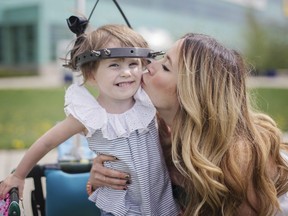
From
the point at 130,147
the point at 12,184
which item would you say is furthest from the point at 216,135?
the point at 12,184

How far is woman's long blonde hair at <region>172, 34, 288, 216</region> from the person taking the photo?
73.5 inches

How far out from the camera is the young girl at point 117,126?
1.99m

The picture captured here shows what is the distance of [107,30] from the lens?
2045 mm

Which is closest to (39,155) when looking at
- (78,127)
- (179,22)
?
(78,127)

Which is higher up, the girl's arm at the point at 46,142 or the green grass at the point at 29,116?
the girl's arm at the point at 46,142

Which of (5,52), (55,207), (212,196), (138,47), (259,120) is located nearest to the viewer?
(212,196)

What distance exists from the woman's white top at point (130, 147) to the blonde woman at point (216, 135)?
0.26 feet

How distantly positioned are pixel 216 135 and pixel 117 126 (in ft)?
1.38

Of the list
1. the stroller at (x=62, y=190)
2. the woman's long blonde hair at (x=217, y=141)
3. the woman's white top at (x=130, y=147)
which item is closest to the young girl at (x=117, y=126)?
the woman's white top at (x=130, y=147)

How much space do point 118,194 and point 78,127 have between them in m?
0.34

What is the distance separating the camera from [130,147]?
203 centimetres

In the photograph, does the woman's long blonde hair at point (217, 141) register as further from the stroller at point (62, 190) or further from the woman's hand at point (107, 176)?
the stroller at point (62, 190)

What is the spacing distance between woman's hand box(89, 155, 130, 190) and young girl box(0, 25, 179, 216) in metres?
0.03

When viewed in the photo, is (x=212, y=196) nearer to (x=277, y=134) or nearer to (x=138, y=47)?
(x=277, y=134)
